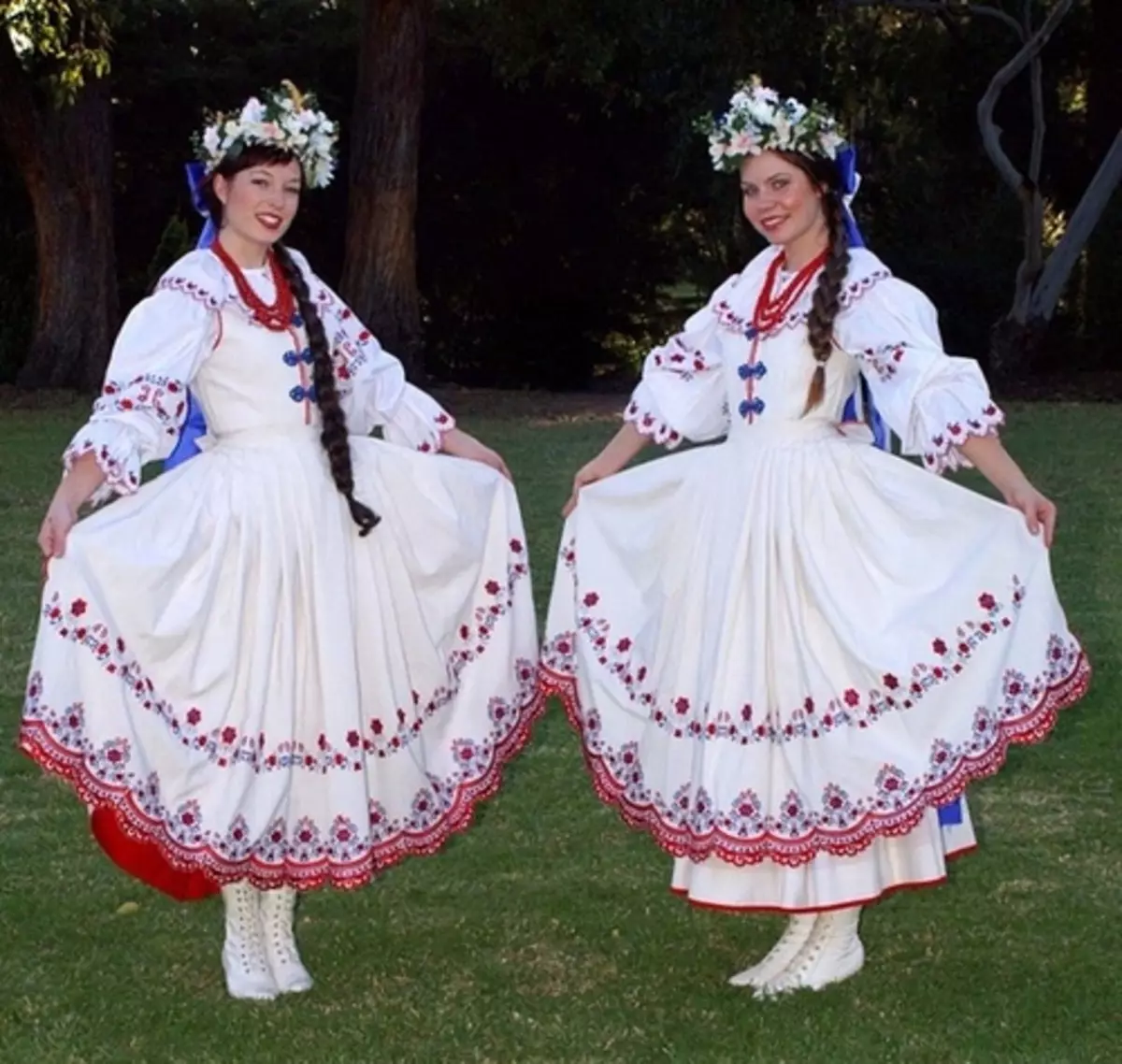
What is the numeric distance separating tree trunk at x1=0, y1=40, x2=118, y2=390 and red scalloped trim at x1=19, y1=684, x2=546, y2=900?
10.7 metres

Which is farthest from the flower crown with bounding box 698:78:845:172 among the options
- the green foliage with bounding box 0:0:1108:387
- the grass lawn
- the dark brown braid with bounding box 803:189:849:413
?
the green foliage with bounding box 0:0:1108:387

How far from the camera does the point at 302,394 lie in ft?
12.3

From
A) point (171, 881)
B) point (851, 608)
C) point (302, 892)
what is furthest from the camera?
point (302, 892)

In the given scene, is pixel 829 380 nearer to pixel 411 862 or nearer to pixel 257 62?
pixel 411 862

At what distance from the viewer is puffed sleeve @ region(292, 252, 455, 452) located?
392 centimetres

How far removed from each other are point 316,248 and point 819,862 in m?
13.0

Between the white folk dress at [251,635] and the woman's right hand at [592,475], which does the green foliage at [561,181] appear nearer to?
the woman's right hand at [592,475]

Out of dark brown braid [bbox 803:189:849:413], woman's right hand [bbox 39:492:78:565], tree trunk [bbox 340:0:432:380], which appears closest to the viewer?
woman's right hand [bbox 39:492:78:565]

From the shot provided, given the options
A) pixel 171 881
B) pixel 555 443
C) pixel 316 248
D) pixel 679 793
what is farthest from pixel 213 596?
pixel 316 248

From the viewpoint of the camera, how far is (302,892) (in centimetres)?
437

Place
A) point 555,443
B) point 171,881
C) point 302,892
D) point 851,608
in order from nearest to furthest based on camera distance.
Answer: point 851,608 → point 171,881 → point 302,892 → point 555,443

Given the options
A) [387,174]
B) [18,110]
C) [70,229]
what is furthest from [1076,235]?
[18,110]

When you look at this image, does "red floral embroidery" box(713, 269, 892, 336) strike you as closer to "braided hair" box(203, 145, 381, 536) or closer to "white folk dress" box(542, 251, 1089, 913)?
"white folk dress" box(542, 251, 1089, 913)

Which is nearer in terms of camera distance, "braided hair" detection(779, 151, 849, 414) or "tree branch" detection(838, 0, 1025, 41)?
"braided hair" detection(779, 151, 849, 414)
